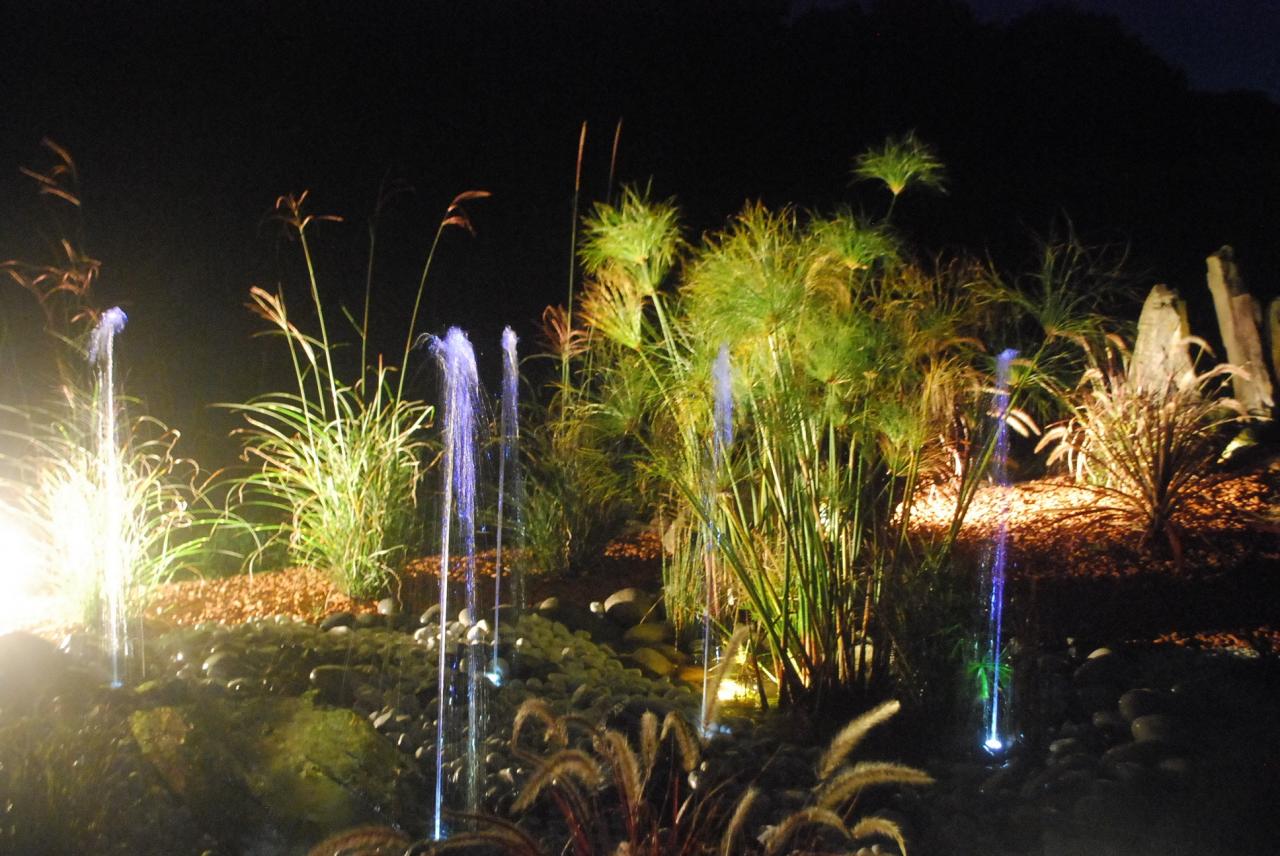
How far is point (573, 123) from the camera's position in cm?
2158

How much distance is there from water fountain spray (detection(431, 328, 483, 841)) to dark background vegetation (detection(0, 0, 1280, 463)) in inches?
312

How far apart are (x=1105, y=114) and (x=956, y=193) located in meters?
4.39

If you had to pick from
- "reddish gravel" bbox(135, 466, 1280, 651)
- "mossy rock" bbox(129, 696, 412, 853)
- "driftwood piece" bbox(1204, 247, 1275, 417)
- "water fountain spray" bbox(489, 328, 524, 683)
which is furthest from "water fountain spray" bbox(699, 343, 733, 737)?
"driftwood piece" bbox(1204, 247, 1275, 417)

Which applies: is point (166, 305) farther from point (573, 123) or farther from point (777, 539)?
point (777, 539)

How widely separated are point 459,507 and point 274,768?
454cm

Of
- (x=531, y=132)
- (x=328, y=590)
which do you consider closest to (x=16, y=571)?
(x=328, y=590)

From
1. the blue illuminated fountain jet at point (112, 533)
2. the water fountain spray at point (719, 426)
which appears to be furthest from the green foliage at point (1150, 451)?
the blue illuminated fountain jet at point (112, 533)

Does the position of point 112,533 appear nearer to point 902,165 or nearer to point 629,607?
point 629,607

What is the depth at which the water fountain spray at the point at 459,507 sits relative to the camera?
4.73m

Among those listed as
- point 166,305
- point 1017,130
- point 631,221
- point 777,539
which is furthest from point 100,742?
point 1017,130

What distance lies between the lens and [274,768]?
4387mm

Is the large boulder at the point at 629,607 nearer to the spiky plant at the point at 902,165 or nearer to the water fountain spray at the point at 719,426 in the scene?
the water fountain spray at the point at 719,426

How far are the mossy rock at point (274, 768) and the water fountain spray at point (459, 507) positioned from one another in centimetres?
26

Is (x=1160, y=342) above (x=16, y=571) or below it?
above
